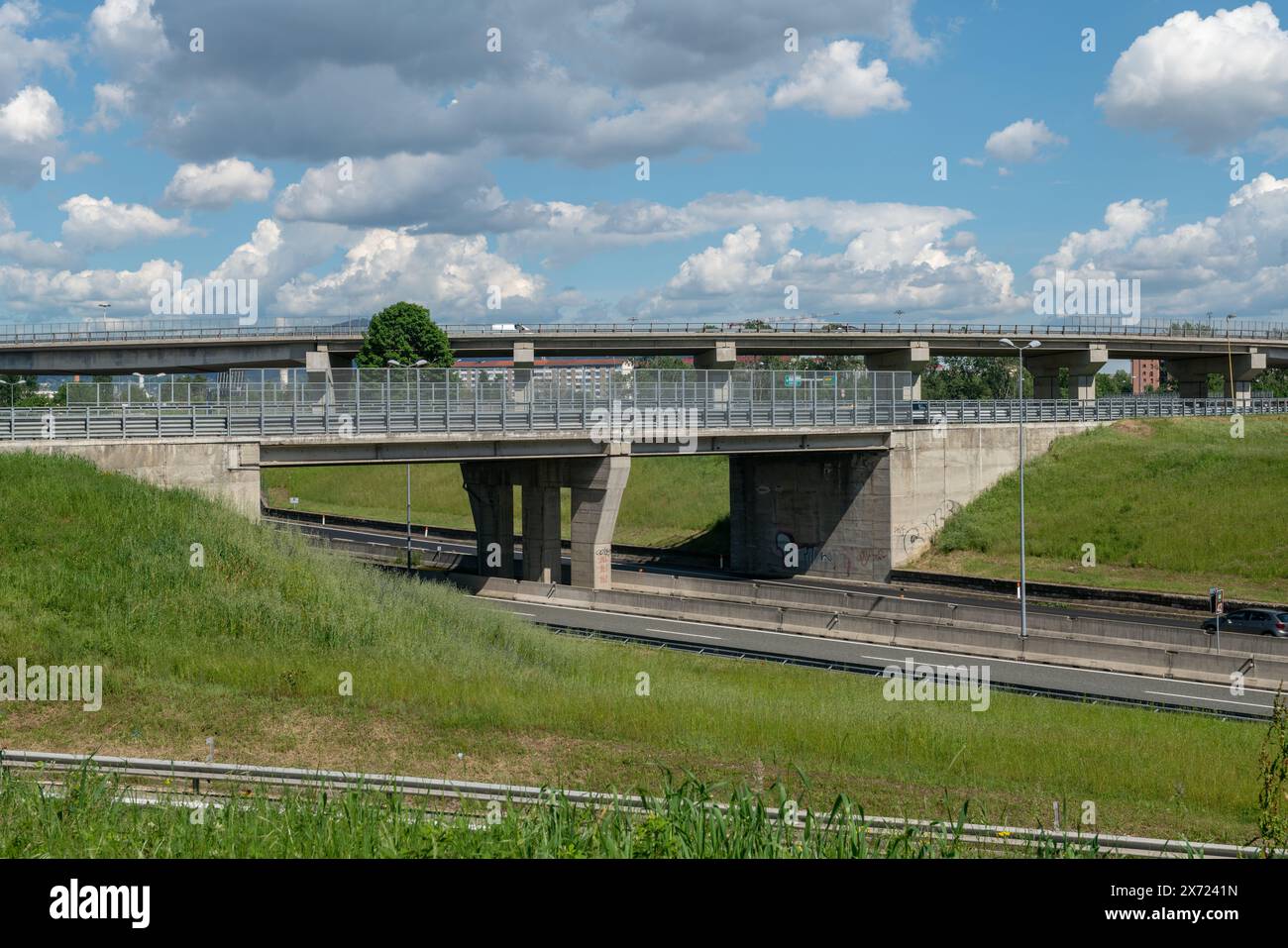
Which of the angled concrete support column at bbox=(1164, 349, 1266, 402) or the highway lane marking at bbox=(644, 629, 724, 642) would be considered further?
the angled concrete support column at bbox=(1164, 349, 1266, 402)

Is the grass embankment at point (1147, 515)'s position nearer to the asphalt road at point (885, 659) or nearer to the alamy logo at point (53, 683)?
the asphalt road at point (885, 659)

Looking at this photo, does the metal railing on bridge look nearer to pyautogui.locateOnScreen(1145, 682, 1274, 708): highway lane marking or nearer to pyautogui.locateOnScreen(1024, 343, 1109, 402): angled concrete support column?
pyautogui.locateOnScreen(1145, 682, 1274, 708): highway lane marking

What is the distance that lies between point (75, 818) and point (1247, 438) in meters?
66.3

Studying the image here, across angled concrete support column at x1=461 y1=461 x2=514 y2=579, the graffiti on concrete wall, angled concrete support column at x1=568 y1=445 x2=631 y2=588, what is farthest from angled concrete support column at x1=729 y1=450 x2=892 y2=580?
angled concrete support column at x1=568 y1=445 x2=631 y2=588

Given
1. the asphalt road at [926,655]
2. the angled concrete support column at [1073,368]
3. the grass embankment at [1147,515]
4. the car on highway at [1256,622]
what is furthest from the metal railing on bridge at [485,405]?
the angled concrete support column at [1073,368]

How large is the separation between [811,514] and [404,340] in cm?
4707

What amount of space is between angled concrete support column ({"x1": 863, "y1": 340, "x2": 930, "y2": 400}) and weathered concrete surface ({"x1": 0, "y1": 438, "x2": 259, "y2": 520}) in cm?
5229

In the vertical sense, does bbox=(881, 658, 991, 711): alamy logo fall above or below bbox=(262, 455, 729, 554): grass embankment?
below

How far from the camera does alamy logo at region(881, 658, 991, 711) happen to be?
2777cm

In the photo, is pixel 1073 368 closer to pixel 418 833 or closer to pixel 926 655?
pixel 926 655
